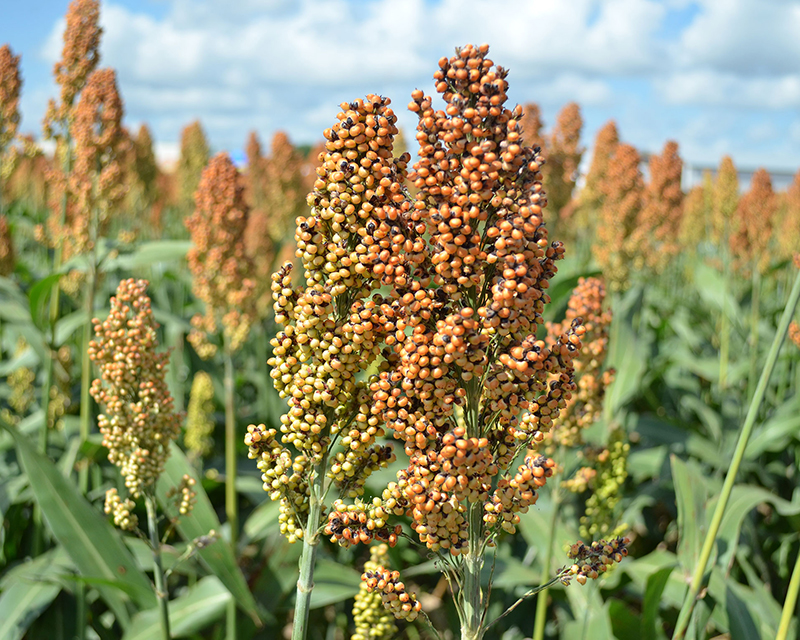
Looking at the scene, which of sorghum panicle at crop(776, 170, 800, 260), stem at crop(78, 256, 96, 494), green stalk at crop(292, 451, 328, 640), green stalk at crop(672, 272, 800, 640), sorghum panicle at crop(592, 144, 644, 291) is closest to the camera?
green stalk at crop(292, 451, 328, 640)

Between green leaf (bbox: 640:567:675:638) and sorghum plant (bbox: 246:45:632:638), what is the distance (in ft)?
6.11

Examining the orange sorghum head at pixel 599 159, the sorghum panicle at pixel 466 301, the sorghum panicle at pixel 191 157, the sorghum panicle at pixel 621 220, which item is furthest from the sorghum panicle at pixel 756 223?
the sorghum panicle at pixel 191 157

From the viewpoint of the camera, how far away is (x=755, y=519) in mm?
4926

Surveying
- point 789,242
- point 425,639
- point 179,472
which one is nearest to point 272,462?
point 179,472

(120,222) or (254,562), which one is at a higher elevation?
(120,222)

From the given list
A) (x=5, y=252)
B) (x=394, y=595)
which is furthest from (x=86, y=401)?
(x=394, y=595)

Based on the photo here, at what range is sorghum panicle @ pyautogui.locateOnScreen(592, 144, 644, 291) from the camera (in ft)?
18.3

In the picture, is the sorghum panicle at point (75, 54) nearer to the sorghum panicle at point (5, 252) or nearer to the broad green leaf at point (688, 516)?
the sorghum panicle at point (5, 252)

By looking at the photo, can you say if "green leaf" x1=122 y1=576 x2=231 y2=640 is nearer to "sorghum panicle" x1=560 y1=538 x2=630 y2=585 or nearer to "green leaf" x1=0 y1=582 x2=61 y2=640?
"green leaf" x1=0 y1=582 x2=61 y2=640

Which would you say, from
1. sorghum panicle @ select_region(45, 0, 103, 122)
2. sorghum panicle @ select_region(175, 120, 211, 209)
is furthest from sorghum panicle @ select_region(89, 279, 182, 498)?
sorghum panicle @ select_region(175, 120, 211, 209)

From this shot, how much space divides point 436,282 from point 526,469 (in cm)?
47

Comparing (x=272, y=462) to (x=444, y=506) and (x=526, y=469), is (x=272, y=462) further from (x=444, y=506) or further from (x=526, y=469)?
(x=526, y=469)

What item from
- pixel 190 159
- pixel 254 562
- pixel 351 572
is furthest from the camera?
pixel 190 159

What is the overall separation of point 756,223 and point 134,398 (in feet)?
22.6
